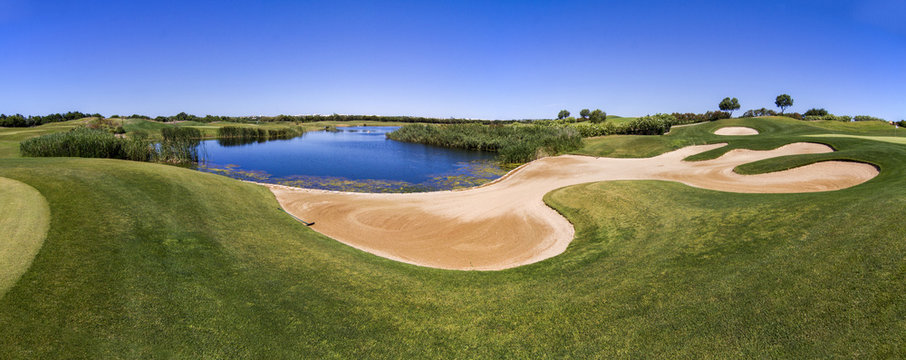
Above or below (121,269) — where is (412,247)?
below

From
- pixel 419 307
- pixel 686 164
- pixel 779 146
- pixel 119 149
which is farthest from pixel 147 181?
pixel 779 146

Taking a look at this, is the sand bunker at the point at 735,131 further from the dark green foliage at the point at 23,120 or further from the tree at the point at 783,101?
the dark green foliage at the point at 23,120

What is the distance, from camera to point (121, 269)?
19.3ft

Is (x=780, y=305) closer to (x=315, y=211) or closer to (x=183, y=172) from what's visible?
(x=315, y=211)

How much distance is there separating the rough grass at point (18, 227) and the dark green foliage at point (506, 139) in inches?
1359

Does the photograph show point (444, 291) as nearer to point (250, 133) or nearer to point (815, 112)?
point (250, 133)

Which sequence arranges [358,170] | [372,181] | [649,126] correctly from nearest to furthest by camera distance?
[372,181] → [358,170] → [649,126]

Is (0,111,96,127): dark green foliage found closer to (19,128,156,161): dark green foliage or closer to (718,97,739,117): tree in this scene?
(19,128,156,161): dark green foliage

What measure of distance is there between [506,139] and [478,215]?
39.8 meters

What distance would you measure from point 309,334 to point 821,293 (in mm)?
7740

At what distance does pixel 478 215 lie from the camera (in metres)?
14.6

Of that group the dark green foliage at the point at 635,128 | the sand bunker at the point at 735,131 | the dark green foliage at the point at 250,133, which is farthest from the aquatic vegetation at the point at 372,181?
the dark green foliage at the point at 250,133

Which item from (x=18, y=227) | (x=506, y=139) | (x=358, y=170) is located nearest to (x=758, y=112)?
(x=506, y=139)

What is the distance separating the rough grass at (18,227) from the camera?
17.0 ft
